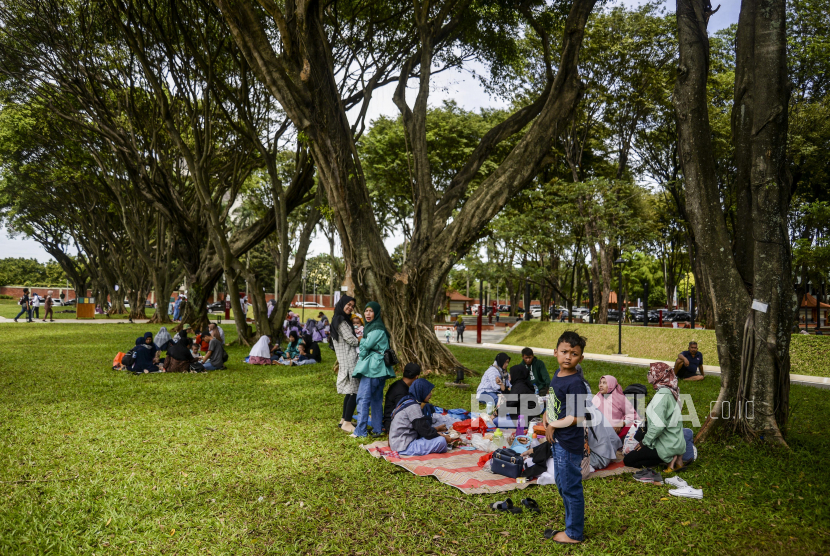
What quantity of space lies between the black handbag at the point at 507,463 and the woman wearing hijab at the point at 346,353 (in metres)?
2.30

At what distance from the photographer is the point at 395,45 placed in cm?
1472

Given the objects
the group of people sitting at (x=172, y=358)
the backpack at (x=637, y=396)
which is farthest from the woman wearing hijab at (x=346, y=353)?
the group of people sitting at (x=172, y=358)

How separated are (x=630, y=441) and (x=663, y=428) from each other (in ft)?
2.43

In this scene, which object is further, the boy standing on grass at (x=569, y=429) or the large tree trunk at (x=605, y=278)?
the large tree trunk at (x=605, y=278)

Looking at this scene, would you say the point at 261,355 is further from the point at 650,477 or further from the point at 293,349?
the point at 650,477

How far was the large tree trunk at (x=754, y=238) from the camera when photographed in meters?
6.17

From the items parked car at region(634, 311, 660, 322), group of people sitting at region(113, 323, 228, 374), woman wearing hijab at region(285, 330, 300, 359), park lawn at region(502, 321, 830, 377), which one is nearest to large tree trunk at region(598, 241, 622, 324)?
park lawn at region(502, 321, 830, 377)

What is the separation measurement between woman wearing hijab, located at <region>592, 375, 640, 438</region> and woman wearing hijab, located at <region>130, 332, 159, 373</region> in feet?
31.8

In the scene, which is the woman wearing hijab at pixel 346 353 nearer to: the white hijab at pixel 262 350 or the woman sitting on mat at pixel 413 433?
the woman sitting on mat at pixel 413 433

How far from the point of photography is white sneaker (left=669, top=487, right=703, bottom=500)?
4743 mm

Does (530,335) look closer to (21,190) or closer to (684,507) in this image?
(684,507)

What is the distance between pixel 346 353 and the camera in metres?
7.07

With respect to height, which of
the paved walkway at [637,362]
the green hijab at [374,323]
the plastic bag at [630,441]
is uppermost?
the green hijab at [374,323]

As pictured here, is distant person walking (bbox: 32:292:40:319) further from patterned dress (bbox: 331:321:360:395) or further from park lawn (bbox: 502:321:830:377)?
patterned dress (bbox: 331:321:360:395)
